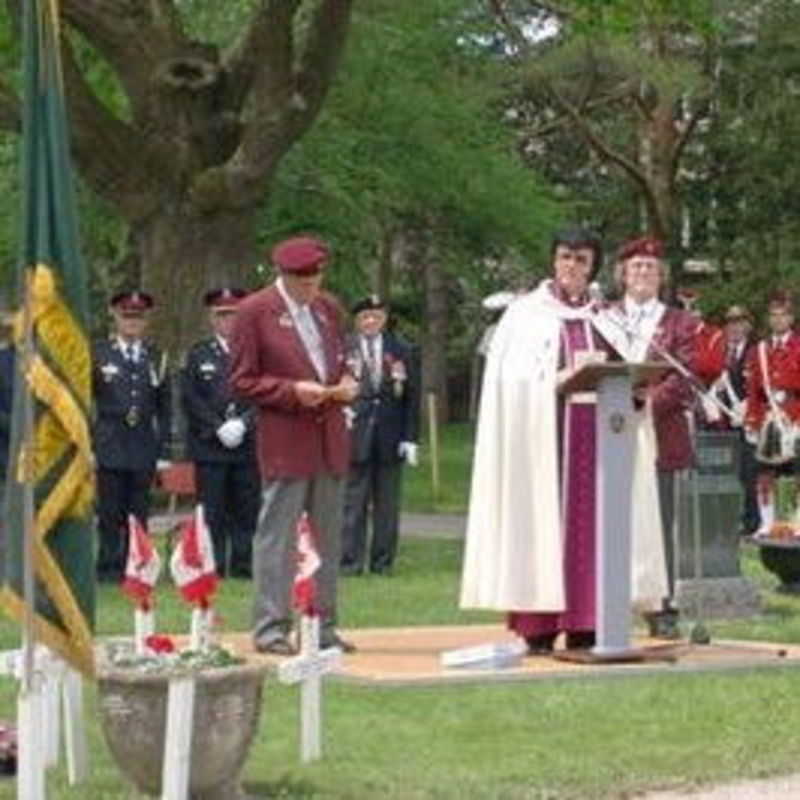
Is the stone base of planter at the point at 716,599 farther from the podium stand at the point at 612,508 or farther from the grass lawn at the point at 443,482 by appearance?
the grass lawn at the point at 443,482

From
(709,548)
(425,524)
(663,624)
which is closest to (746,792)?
(663,624)

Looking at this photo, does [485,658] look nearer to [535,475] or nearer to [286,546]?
[535,475]

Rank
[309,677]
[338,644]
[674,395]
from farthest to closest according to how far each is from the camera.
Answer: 1. [674,395]
2. [338,644]
3. [309,677]

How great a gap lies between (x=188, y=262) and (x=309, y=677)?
13.4m

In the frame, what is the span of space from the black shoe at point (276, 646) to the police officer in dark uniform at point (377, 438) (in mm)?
5806

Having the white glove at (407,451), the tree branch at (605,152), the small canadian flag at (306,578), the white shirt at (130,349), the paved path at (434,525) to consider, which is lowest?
the small canadian flag at (306,578)

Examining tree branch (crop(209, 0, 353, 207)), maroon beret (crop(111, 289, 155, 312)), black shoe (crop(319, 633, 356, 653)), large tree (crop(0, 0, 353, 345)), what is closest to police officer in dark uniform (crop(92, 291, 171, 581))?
maroon beret (crop(111, 289, 155, 312))

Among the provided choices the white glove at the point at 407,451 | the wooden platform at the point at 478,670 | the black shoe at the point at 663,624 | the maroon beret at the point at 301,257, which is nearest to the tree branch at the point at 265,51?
the white glove at the point at 407,451

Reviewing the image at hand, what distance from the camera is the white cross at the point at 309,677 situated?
30.3ft

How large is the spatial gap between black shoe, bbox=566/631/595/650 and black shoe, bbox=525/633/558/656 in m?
0.09

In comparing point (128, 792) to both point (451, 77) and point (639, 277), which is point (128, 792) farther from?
point (451, 77)

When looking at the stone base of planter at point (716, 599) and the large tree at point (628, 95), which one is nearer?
the stone base of planter at point (716, 599)

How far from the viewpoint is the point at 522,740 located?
392 inches

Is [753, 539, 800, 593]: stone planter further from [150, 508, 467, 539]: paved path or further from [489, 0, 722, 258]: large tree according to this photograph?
[489, 0, 722, 258]: large tree
